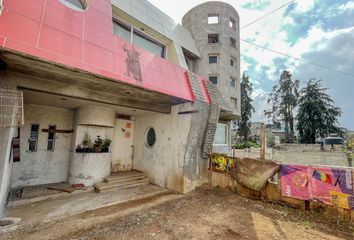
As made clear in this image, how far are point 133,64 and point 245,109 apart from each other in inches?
1126

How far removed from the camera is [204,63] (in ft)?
53.0

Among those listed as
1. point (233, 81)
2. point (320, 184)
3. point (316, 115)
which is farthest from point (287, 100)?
point (320, 184)

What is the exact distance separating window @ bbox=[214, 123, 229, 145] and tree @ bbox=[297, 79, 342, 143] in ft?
78.0

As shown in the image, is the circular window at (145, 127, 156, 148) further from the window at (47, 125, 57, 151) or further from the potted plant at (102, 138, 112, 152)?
the window at (47, 125, 57, 151)

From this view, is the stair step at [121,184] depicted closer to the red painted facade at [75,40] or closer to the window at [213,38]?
the red painted facade at [75,40]

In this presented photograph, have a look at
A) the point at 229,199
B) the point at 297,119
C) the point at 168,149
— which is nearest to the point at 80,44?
the point at 168,149

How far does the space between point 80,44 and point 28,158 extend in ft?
16.8

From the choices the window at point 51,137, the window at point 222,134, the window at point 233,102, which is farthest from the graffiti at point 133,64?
the window at point 233,102

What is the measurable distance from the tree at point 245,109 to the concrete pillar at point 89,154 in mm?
26714

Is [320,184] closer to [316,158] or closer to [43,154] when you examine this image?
[316,158]

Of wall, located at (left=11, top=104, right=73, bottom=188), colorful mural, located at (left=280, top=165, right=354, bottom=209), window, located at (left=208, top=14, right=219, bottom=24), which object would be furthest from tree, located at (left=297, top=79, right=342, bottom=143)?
wall, located at (left=11, top=104, right=73, bottom=188)

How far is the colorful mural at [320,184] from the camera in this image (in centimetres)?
467

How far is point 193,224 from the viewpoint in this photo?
4.42 meters

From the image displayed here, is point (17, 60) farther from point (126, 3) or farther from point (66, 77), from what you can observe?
point (126, 3)
